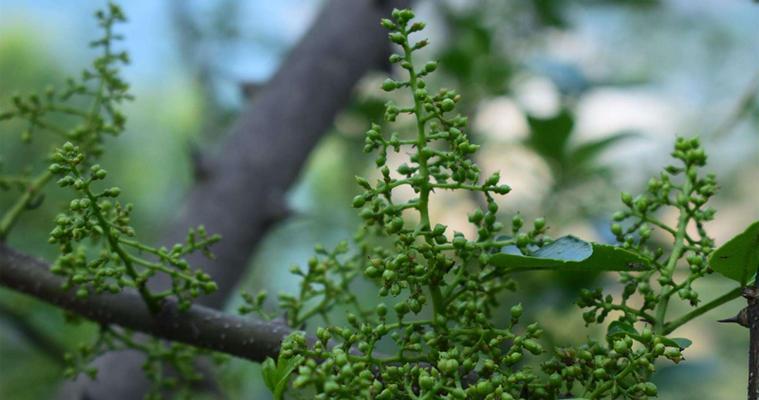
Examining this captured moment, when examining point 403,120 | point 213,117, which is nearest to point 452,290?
point 403,120

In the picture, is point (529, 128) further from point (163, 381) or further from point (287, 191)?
point (163, 381)

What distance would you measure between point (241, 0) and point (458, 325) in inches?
94.2

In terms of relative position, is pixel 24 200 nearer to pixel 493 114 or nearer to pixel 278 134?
pixel 278 134

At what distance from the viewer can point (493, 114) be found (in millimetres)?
2121

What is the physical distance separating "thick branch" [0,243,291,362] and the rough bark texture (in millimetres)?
584

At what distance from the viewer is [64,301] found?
2.73 ft

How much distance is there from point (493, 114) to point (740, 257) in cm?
153

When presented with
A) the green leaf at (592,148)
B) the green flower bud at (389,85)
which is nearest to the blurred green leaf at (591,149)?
the green leaf at (592,148)

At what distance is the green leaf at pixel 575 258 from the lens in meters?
0.62

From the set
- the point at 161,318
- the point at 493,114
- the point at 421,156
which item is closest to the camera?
the point at 421,156

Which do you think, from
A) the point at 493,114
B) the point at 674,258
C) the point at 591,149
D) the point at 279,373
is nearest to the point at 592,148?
the point at 591,149

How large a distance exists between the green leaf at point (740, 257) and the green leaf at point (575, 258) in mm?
51

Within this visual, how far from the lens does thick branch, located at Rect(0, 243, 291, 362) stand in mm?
760

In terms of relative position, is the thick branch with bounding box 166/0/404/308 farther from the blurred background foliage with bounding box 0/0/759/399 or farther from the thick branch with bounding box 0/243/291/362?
the thick branch with bounding box 0/243/291/362
